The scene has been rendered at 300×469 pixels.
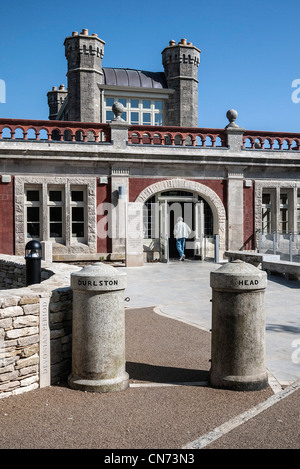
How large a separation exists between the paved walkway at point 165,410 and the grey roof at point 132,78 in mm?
17137

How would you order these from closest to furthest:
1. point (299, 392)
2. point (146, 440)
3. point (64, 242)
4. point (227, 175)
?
point (146, 440) < point (299, 392) < point (64, 242) < point (227, 175)

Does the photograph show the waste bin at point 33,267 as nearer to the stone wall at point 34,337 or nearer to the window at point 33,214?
the stone wall at point 34,337

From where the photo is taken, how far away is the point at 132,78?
864 inches

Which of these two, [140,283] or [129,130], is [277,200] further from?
[140,283]

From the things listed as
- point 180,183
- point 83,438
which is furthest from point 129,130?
point 83,438

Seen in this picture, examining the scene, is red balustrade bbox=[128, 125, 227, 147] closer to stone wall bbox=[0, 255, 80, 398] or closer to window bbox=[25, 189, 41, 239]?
window bbox=[25, 189, 41, 239]

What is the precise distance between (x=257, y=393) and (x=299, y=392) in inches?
16.0

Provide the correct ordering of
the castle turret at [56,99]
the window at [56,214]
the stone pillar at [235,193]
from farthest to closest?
the castle turret at [56,99], the stone pillar at [235,193], the window at [56,214]

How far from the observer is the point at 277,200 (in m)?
17.8

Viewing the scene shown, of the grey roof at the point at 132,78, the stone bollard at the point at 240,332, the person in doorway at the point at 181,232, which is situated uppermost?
the grey roof at the point at 132,78

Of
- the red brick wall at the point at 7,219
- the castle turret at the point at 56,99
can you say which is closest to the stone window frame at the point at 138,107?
the red brick wall at the point at 7,219

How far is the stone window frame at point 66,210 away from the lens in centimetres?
1534

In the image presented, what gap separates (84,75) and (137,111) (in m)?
2.81

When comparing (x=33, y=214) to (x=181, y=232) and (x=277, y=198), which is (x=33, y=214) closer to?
(x=181, y=232)
